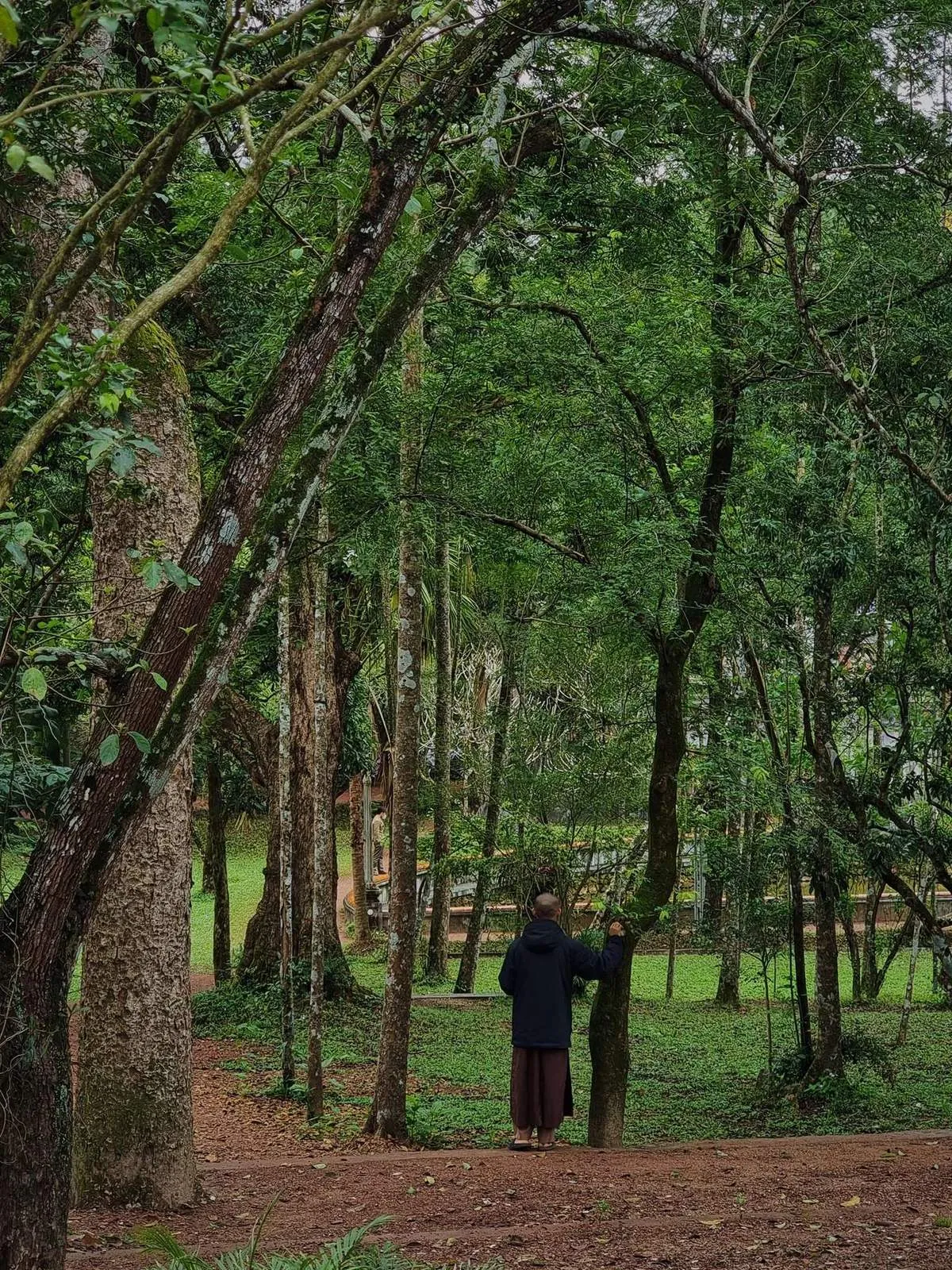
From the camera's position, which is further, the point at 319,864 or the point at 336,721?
the point at 336,721

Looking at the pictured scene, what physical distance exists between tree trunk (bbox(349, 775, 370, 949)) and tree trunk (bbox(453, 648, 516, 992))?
6597 millimetres

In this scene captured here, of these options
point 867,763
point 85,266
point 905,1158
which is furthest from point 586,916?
point 85,266

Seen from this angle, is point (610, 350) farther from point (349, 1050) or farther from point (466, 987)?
point (466, 987)

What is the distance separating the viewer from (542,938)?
8.83 metres

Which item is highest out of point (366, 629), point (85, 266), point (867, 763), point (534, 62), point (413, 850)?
point (534, 62)

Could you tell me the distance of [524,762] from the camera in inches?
745

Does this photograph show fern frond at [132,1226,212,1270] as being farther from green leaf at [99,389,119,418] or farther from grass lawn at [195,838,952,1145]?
grass lawn at [195,838,952,1145]

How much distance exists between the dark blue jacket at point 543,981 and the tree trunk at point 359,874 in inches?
684

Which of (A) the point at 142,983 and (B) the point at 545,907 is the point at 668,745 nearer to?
(B) the point at 545,907

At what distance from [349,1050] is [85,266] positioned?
1290cm

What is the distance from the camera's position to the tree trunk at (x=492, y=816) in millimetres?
18547

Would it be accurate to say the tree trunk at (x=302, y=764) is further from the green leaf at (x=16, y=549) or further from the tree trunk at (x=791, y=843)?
the green leaf at (x=16, y=549)

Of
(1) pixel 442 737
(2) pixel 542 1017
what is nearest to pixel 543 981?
(2) pixel 542 1017

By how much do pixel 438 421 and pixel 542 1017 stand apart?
4655mm
